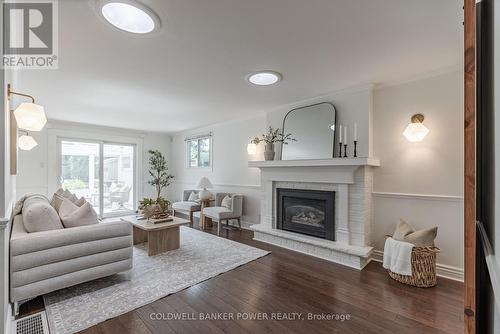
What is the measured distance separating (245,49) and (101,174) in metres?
5.56

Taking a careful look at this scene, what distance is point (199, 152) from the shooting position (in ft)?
21.2

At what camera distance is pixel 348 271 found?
286 cm

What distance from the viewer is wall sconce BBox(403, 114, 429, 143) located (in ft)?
9.13

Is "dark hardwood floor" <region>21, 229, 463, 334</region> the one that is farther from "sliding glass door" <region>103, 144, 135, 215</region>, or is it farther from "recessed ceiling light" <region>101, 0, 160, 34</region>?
"sliding glass door" <region>103, 144, 135, 215</region>

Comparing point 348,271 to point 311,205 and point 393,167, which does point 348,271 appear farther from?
point 393,167

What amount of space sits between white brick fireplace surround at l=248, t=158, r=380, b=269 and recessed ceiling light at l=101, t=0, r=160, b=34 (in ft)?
8.32

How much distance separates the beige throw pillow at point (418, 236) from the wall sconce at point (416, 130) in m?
1.05

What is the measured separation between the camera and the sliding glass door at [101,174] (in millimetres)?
5586

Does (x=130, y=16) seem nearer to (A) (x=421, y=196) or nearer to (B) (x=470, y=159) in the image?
(B) (x=470, y=159)

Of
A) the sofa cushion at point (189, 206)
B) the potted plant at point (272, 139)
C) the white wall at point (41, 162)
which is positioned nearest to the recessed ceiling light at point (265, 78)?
the potted plant at point (272, 139)

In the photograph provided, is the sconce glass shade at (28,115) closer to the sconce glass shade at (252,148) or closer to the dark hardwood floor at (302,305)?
the dark hardwood floor at (302,305)

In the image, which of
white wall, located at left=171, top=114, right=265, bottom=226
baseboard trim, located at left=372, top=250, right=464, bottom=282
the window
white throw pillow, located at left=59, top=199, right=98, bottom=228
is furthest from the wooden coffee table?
baseboard trim, located at left=372, top=250, right=464, bottom=282

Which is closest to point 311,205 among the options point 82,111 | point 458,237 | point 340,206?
point 340,206

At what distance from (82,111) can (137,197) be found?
289cm
